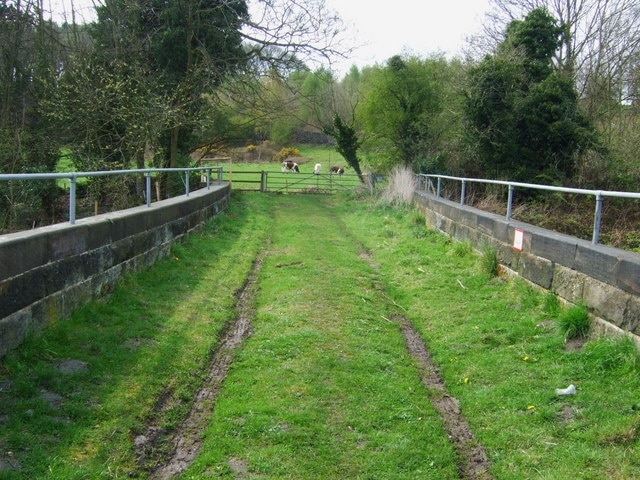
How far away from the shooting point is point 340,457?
3781 mm

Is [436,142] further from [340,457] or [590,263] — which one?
[340,457]

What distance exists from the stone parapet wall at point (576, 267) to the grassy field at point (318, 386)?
9.6 inches

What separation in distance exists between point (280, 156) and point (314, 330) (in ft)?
159

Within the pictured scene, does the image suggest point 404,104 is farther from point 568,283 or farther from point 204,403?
point 204,403

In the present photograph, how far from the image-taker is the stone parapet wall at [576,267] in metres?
4.79

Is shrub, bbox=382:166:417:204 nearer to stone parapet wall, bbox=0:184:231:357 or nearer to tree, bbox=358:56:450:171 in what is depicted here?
tree, bbox=358:56:450:171

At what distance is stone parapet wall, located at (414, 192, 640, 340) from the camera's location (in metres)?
4.79

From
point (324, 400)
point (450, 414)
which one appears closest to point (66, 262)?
point (324, 400)

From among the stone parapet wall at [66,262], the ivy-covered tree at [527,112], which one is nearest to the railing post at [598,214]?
the stone parapet wall at [66,262]

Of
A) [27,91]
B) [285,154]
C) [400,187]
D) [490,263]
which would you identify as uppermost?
[27,91]

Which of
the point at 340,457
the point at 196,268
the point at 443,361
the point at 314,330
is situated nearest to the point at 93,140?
the point at 196,268

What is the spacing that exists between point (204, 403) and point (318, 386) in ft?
2.99

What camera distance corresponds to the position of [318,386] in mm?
4809

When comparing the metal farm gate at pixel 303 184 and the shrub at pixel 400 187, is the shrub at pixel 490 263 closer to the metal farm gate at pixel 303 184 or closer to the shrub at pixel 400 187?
the shrub at pixel 400 187
